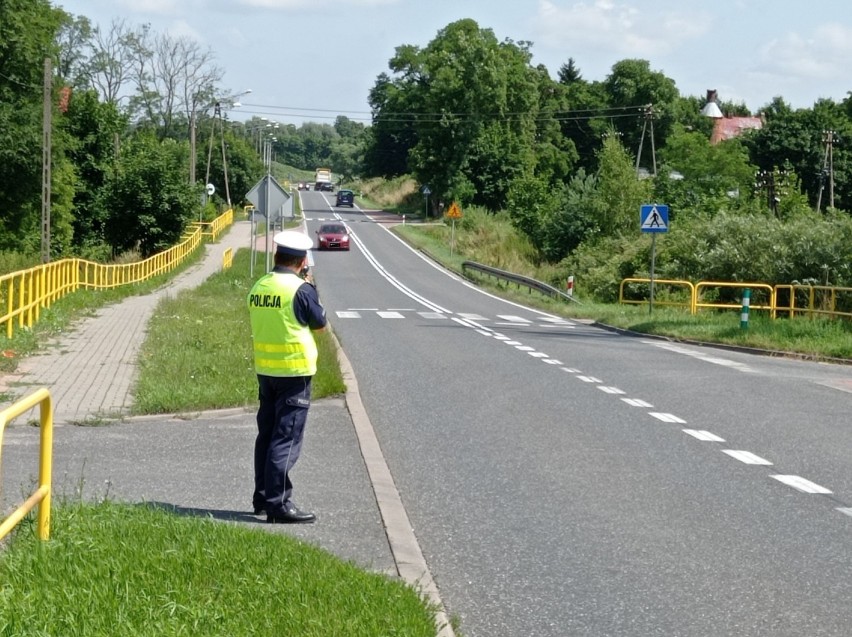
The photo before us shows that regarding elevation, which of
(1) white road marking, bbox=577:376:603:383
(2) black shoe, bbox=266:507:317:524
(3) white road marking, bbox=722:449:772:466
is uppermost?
(2) black shoe, bbox=266:507:317:524

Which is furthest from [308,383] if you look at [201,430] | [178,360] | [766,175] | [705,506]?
[766,175]

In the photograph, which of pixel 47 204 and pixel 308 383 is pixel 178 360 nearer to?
pixel 308 383

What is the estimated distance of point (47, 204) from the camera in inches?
1373

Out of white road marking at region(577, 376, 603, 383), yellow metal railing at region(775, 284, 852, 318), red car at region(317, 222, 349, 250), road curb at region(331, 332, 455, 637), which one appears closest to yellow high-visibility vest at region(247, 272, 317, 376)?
road curb at region(331, 332, 455, 637)

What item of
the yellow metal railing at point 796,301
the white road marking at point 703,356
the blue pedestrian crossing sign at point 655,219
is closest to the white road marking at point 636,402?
the white road marking at point 703,356

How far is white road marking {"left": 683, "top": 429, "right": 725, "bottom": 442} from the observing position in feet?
39.5

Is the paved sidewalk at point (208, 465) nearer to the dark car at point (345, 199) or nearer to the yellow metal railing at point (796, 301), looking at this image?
the yellow metal railing at point (796, 301)

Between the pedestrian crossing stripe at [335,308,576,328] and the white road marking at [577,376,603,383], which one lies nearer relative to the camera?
the white road marking at [577,376,603,383]

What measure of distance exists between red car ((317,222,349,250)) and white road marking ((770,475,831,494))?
6704 centimetres

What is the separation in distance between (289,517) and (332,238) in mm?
68990

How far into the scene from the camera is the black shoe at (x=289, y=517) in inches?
306

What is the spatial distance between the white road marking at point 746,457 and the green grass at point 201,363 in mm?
4826

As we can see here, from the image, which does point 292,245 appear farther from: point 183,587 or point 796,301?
point 796,301

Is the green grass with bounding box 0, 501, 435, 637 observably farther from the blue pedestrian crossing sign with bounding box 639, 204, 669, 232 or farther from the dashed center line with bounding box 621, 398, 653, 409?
the blue pedestrian crossing sign with bounding box 639, 204, 669, 232
